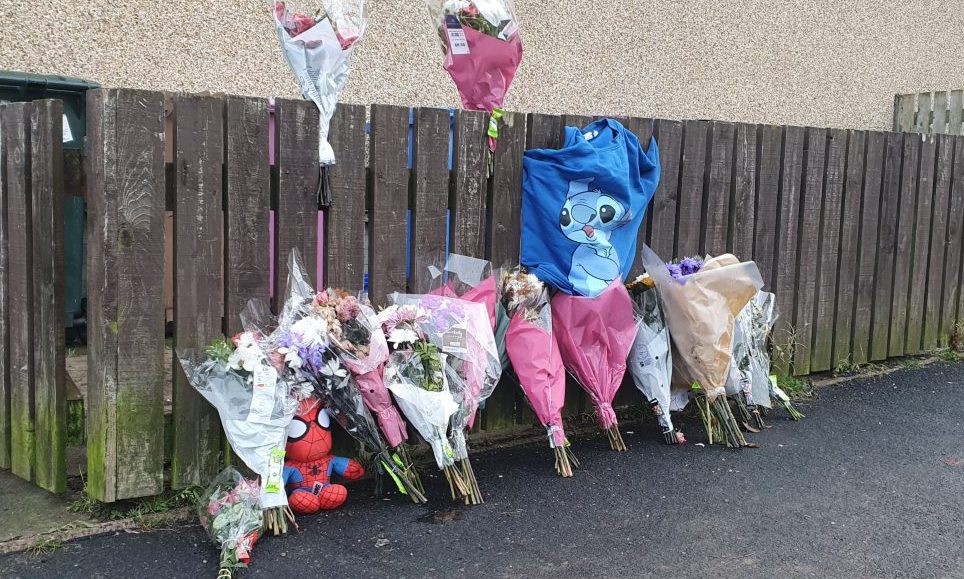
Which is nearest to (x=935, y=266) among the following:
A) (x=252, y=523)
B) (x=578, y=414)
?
(x=578, y=414)

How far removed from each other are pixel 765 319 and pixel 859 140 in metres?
1.66

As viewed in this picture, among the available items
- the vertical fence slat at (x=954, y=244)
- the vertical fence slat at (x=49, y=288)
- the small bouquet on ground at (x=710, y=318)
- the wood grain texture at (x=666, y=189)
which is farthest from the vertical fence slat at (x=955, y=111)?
the vertical fence slat at (x=49, y=288)

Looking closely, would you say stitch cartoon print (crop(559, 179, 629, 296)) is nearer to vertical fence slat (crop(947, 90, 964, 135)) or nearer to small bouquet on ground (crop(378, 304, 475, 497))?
small bouquet on ground (crop(378, 304, 475, 497))

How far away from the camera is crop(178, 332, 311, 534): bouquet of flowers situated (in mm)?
3021

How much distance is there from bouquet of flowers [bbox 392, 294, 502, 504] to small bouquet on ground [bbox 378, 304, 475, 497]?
3cm

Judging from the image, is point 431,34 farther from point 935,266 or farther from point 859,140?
point 935,266

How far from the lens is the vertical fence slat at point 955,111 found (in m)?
8.72

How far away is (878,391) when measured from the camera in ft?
17.6

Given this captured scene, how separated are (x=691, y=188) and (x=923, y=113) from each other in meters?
6.00

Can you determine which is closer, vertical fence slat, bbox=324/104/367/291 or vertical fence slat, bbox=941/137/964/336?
vertical fence slat, bbox=324/104/367/291

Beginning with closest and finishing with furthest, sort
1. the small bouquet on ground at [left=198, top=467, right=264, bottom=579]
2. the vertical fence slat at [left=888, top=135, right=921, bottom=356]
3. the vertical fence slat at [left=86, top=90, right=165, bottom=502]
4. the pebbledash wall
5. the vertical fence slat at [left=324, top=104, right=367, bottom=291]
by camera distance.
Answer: the small bouquet on ground at [left=198, top=467, right=264, bottom=579] → the vertical fence slat at [left=86, top=90, right=165, bottom=502] → the vertical fence slat at [left=324, top=104, right=367, bottom=291] → the pebbledash wall → the vertical fence slat at [left=888, top=135, right=921, bottom=356]

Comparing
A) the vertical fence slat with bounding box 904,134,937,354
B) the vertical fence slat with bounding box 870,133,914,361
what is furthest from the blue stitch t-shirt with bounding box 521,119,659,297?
the vertical fence slat with bounding box 904,134,937,354

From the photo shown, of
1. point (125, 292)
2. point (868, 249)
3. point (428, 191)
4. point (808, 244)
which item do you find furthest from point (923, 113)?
point (125, 292)

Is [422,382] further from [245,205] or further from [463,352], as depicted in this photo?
[245,205]
